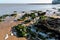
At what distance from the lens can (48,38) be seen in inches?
380

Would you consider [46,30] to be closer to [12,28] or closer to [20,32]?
[20,32]

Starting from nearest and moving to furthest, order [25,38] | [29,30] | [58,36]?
[58,36], [25,38], [29,30]

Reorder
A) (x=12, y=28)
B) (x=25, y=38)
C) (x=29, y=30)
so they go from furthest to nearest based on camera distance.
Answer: (x=12, y=28) < (x=29, y=30) < (x=25, y=38)

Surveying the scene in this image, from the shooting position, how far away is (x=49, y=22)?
10688mm

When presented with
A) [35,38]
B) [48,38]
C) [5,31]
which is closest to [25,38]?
[35,38]

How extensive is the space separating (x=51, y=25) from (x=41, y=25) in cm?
63

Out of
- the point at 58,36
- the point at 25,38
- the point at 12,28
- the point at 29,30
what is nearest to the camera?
the point at 58,36

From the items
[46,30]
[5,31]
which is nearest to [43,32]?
[46,30]

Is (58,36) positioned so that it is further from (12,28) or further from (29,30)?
(12,28)

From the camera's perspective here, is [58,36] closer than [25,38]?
Yes

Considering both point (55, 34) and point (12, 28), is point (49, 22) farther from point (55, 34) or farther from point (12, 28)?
point (12, 28)

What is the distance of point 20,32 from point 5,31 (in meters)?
1.27

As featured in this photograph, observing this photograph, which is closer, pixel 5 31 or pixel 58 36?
pixel 58 36

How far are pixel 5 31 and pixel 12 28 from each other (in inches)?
24.2
